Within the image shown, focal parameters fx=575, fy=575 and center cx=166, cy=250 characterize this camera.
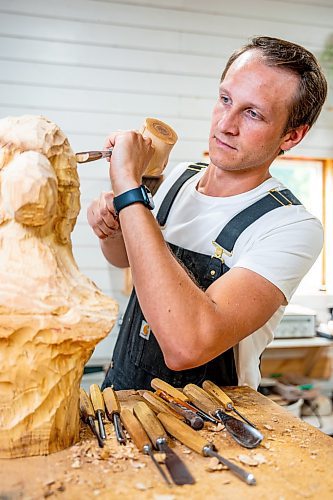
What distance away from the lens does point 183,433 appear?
1287 millimetres

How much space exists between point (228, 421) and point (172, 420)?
138mm

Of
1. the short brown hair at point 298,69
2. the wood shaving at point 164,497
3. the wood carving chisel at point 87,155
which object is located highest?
the short brown hair at point 298,69

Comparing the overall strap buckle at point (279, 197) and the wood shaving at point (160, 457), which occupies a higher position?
the overall strap buckle at point (279, 197)

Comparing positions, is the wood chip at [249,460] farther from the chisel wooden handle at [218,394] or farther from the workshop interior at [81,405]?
the chisel wooden handle at [218,394]

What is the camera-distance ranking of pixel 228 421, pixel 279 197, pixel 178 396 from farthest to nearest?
pixel 279 197, pixel 178 396, pixel 228 421

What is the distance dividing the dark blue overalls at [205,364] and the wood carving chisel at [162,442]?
0.33 meters

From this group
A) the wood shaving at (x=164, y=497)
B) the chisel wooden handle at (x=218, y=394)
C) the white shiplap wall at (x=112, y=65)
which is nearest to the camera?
the wood shaving at (x=164, y=497)

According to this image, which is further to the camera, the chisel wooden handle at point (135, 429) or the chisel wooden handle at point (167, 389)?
the chisel wooden handle at point (167, 389)

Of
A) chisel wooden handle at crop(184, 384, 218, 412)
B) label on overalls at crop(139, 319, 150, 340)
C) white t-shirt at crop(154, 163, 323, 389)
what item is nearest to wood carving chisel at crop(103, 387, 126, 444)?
chisel wooden handle at crop(184, 384, 218, 412)

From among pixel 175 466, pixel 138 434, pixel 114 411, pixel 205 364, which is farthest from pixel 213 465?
pixel 205 364

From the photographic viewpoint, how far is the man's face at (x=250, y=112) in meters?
1.72

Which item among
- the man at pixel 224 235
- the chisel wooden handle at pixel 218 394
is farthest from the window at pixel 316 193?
the chisel wooden handle at pixel 218 394

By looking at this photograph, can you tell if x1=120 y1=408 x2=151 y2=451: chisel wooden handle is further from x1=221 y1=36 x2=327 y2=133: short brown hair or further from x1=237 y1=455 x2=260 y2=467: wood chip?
x1=221 y1=36 x2=327 y2=133: short brown hair

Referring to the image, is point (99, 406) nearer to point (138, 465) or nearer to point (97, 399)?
point (97, 399)
